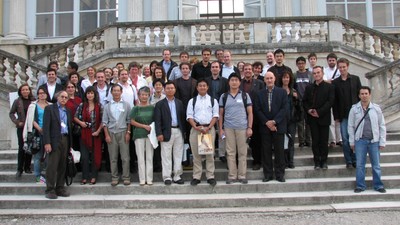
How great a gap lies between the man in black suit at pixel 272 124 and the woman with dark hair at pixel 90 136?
2654 mm

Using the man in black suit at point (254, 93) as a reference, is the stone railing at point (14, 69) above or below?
above

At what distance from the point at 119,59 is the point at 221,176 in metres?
5.92

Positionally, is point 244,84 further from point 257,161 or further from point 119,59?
point 119,59

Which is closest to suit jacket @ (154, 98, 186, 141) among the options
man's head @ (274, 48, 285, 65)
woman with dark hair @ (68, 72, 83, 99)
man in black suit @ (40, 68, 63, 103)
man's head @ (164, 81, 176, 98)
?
man's head @ (164, 81, 176, 98)

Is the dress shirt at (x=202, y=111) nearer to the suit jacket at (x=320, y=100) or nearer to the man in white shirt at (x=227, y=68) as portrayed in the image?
the man in white shirt at (x=227, y=68)

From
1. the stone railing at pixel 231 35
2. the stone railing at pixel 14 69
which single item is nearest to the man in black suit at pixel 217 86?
the stone railing at pixel 231 35

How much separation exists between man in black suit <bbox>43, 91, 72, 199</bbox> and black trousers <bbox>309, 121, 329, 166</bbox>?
13.1ft

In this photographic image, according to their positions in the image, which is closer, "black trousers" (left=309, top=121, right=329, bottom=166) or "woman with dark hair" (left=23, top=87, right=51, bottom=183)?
"woman with dark hair" (left=23, top=87, right=51, bottom=183)

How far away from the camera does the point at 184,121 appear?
7.04 m

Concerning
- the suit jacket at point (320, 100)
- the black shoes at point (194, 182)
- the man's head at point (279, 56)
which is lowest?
the black shoes at point (194, 182)

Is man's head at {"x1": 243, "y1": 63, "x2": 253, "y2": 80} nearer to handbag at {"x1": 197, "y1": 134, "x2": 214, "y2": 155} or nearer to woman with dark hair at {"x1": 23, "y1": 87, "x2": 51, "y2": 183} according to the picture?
handbag at {"x1": 197, "y1": 134, "x2": 214, "y2": 155}

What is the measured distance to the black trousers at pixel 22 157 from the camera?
7266 millimetres

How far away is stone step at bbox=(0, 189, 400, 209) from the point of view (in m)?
6.38

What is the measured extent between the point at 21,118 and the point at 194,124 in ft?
10.1
